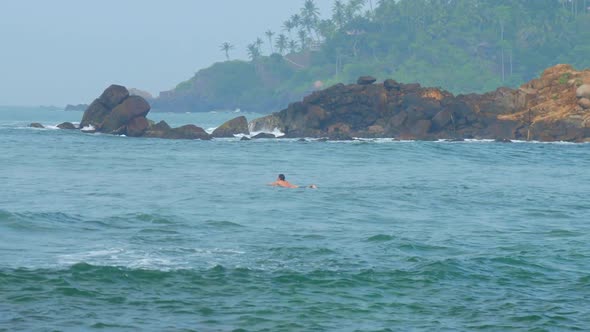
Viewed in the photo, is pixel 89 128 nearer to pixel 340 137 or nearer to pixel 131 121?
pixel 131 121

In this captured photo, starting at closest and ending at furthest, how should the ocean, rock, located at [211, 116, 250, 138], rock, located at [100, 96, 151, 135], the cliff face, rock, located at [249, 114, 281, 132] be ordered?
the ocean
the cliff face
rock, located at [100, 96, 151, 135]
rock, located at [211, 116, 250, 138]
rock, located at [249, 114, 281, 132]

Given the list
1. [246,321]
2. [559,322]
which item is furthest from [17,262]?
[559,322]

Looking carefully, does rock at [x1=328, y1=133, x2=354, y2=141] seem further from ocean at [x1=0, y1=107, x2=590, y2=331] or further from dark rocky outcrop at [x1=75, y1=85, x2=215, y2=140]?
ocean at [x1=0, y1=107, x2=590, y2=331]

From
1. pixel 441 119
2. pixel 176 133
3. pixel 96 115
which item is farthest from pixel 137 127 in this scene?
pixel 441 119

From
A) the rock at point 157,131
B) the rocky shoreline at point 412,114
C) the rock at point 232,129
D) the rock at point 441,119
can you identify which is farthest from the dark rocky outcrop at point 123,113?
the rock at point 441,119

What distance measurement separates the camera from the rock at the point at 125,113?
74.0 meters

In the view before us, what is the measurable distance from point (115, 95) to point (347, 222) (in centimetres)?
5031

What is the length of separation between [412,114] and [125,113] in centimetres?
2366

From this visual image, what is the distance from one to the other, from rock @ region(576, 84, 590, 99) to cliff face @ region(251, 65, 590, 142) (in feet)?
0.59

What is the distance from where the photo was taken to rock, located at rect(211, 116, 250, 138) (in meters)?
79.1

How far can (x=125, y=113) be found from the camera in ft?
246

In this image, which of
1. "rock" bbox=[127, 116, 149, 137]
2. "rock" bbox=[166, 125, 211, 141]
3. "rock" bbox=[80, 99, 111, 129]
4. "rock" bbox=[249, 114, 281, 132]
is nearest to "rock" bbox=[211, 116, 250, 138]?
"rock" bbox=[249, 114, 281, 132]

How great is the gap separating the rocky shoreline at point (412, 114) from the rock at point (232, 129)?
0.61 ft

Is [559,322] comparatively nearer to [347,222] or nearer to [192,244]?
[192,244]
